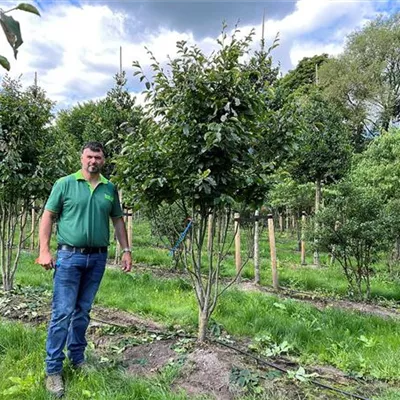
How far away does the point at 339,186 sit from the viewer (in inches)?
273

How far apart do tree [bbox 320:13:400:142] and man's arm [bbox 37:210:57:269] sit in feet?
74.3

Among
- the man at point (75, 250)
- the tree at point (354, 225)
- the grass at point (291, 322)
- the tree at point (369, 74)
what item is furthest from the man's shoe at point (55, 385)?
the tree at point (369, 74)

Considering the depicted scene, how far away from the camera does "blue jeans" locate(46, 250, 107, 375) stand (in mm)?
3043

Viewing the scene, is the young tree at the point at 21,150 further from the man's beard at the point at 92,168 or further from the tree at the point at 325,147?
the tree at the point at 325,147

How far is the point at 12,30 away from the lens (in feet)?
3.10

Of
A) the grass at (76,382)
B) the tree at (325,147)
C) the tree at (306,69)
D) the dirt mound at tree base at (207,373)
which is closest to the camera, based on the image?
the grass at (76,382)

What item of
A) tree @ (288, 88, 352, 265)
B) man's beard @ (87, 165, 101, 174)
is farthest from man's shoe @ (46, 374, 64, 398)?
tree @ (288, 88, 352, 265)

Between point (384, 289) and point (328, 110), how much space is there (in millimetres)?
4768

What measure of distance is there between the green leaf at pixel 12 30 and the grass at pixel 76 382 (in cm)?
254

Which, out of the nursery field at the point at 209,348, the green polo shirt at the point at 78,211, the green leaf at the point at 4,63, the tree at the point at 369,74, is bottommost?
the nursery field at the point at 209,348

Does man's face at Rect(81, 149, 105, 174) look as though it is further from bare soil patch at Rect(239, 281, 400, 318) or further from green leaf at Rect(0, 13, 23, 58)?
bare soil patch at Rect(239, 281, 400, 318)

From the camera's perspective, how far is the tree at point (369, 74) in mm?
23297

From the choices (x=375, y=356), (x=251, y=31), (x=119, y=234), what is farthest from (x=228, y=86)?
(x=375, y=356)

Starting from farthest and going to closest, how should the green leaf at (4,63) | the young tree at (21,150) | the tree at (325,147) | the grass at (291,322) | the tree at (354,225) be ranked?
the tree at (325,147)
the tree at (354,225)
the young tree at (21,150)
the grass at (291,322)
the green leaf at (4,63)
